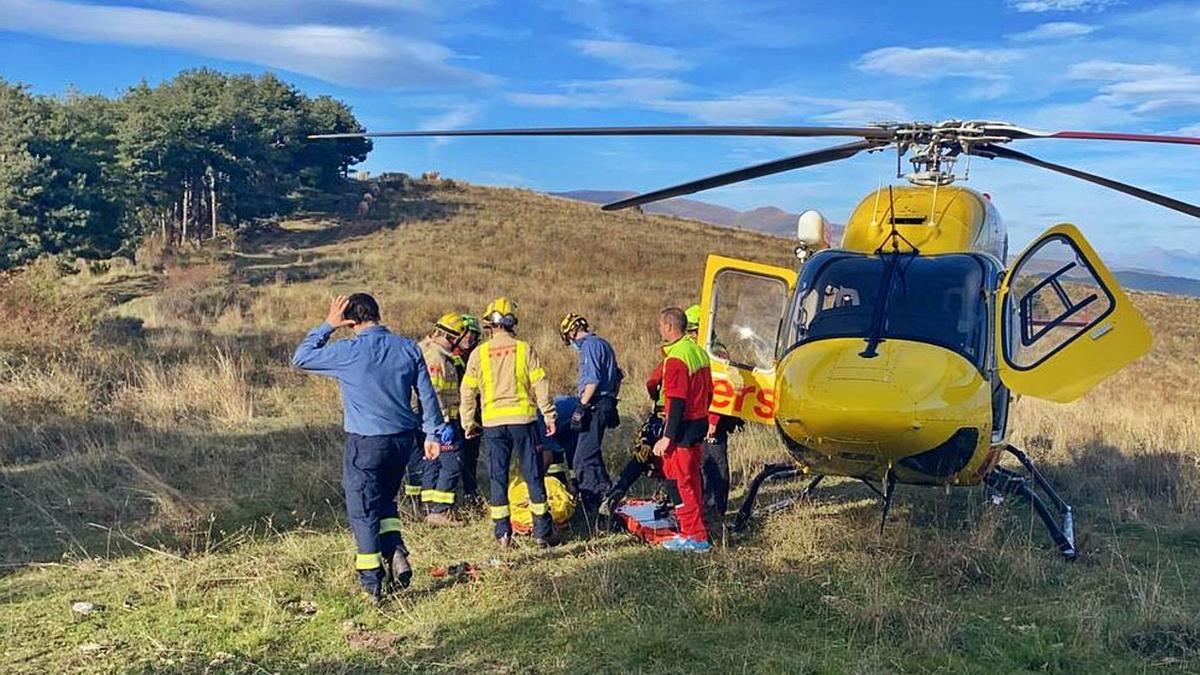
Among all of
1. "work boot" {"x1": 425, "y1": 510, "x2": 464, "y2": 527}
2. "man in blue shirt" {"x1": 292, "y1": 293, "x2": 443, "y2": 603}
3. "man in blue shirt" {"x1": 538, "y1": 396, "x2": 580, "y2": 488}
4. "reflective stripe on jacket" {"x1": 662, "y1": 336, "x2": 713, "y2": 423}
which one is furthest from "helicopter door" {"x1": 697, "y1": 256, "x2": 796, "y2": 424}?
"man in blue shirt" {"x1": 292, "y1": 293, "x2": 443, "y2": 603}

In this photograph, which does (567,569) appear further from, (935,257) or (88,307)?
(88,307)

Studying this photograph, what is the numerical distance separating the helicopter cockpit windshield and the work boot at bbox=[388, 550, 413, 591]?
2977 millimetres

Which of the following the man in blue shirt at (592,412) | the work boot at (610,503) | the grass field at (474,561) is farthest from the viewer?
the man in blue shirt at (592,412)

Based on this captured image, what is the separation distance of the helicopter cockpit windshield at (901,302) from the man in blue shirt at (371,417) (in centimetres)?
270

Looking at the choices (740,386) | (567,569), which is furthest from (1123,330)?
(567,569)

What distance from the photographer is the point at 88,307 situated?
14.1 m

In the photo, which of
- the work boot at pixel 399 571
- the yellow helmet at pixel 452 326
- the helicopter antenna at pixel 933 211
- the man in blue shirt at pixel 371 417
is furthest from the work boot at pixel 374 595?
the helicopter antenna at pixel 933 211

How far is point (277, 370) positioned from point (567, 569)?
825cm

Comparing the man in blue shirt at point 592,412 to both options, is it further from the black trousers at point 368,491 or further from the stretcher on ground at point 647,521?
the black trousers at point 368,491

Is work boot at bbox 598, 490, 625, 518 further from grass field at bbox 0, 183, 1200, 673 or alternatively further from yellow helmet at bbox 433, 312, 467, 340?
yellow helmet at bbox 433, 312, 467, 340

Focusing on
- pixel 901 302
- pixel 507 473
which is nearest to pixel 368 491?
pixel 507 473

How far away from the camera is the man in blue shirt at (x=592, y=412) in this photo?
7531 millimetres

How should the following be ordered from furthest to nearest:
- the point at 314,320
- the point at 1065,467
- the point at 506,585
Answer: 1. the point at 314,320
2. the point at 1065,467
3. the point at 506,585

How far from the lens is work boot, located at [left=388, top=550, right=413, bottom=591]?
5637mm
